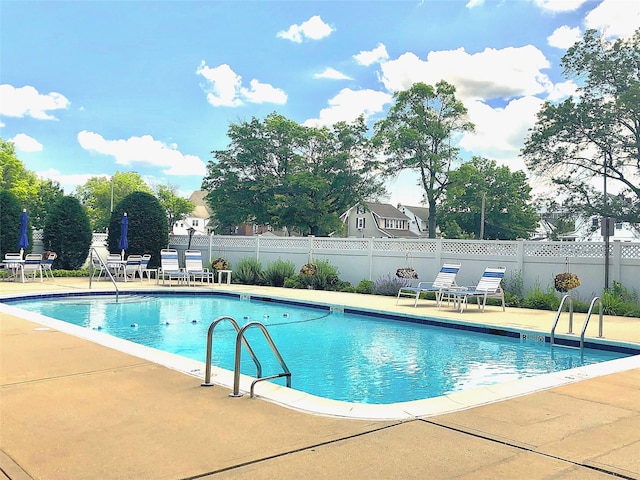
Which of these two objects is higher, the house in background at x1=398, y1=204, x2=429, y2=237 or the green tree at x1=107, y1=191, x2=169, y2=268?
the house in background at x1=398, y1=204, x2=429, y2=237

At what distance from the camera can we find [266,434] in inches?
144

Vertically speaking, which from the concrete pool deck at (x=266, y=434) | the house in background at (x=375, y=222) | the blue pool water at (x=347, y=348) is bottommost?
the blue pool water at (x=347, y=348)

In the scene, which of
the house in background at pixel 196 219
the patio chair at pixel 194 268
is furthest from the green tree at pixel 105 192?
the patio chair at pixel 194 268

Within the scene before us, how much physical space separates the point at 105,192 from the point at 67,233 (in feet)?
162

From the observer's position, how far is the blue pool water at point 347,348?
647 cm

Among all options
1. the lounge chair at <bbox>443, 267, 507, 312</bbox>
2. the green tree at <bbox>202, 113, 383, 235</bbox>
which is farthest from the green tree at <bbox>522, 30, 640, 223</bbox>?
the lounge chair at <bbox>443, 267, 507, 312</bbox>

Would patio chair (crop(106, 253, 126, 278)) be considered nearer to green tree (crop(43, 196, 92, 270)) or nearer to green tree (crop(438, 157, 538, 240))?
green tree (crop(43, 196, 92, 270))

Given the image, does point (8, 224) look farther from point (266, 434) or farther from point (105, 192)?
point (105, 192)

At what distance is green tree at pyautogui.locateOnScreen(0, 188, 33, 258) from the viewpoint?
19.6 m

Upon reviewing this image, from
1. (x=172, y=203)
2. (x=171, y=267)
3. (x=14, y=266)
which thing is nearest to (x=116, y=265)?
(x=171, y=267)

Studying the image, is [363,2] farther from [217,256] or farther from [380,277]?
[217,256]

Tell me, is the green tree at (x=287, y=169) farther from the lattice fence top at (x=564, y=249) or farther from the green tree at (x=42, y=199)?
the lattice fence top at (x=564, y=249)

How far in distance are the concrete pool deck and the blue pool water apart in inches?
64.8

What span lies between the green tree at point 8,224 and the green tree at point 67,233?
115 cm
